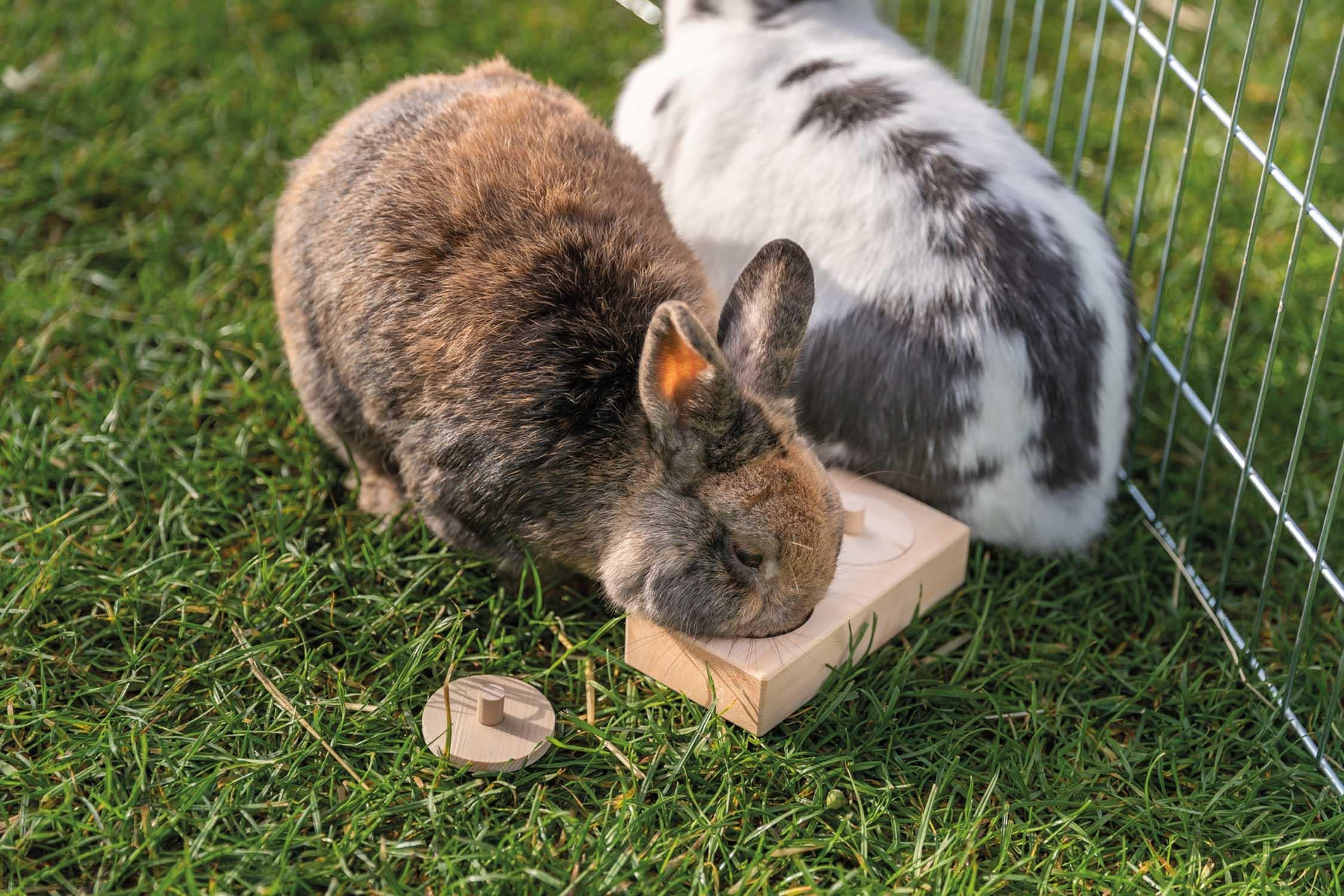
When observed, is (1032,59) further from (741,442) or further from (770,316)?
(741,442)

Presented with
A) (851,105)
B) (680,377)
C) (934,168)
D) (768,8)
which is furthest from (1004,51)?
(680,377)

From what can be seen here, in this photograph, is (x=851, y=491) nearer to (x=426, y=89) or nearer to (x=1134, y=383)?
(x=1134, y=383)

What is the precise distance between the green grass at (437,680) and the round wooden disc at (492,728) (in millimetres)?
35

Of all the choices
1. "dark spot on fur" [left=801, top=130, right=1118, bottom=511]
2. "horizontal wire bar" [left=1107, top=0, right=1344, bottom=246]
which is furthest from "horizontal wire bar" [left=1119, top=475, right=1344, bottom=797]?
"horizontal wire bar" [left=1107, top=0, right=1344, bottom=246]

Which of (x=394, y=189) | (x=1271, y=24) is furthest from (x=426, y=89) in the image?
(x=1271, y=24)

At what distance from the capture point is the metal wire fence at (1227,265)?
8.71 ft

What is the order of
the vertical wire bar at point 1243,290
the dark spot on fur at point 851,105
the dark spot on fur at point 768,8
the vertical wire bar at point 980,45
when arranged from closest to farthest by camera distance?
the vertical wire bar at point 1243,290 < the dark spot on fur at point 851,105 < the dark spot on fur at point 768,8 < the vertical wire bar at point 980,45

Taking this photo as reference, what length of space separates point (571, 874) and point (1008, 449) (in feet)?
3.96

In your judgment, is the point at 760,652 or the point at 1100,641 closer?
the point at 760,652

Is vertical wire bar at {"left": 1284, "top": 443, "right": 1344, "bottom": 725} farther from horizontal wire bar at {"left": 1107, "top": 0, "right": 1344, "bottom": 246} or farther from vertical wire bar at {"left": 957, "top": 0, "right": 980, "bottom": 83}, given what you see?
vertical wire bar at {"left": 957, "top": 0, "right": 980, "bottom": 83}

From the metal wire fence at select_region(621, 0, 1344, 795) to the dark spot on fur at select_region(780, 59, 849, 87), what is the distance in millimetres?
575

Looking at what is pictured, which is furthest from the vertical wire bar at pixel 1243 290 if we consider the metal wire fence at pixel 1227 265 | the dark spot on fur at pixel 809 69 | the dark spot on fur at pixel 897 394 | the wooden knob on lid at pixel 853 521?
the dark spot on fur at pixel 809 69

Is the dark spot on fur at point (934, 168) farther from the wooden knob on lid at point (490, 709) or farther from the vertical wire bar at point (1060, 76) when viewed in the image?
the wooden knob on lid at point (490, 709)

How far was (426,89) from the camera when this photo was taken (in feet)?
9.91
